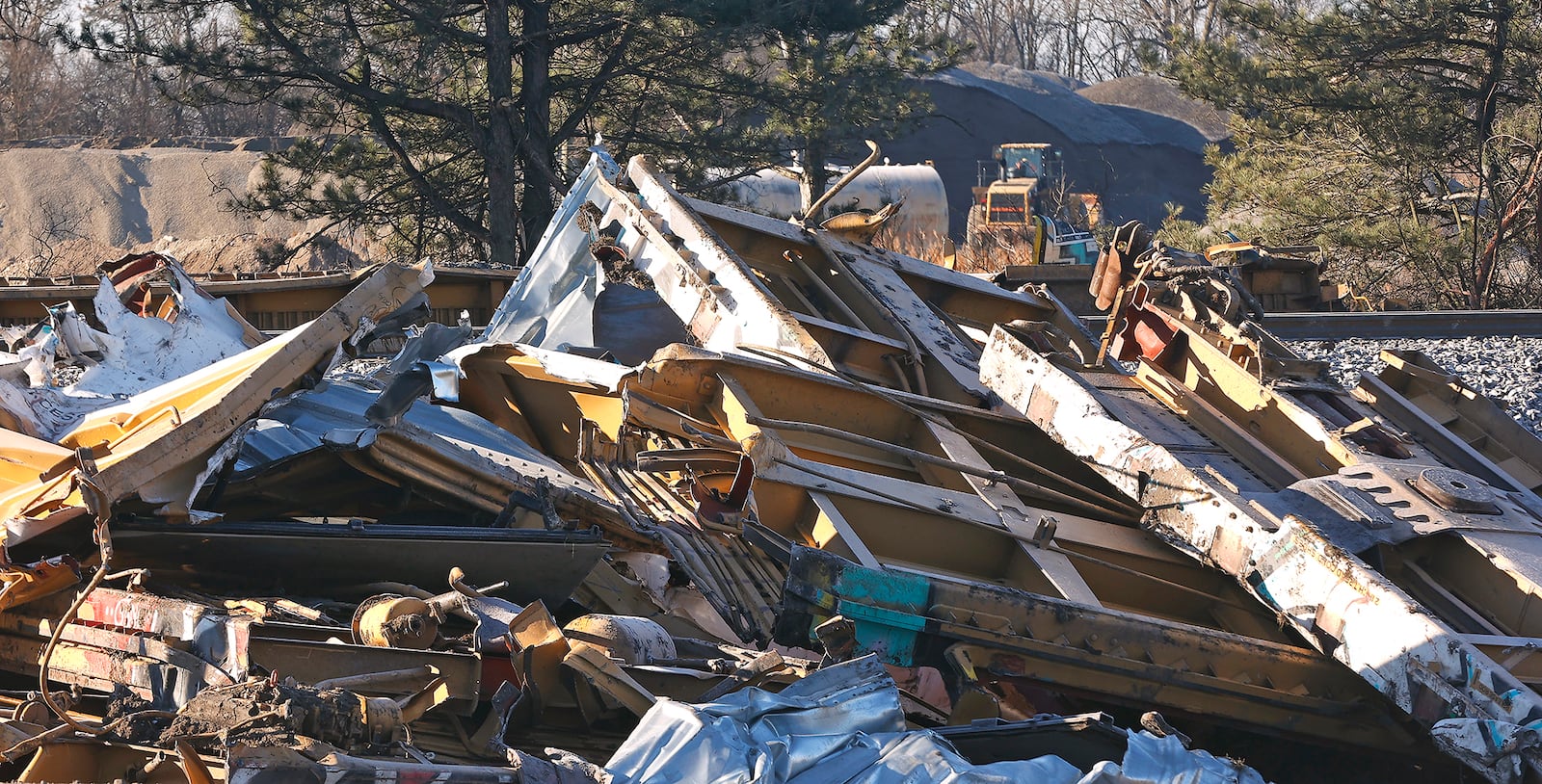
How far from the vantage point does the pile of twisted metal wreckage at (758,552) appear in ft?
10.4

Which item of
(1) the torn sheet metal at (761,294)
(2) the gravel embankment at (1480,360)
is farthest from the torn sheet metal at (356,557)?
(2) the gravel embankment at (1480,360)

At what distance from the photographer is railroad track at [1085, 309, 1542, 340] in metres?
10.4

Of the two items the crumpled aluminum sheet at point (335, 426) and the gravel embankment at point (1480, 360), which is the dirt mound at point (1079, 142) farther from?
the crumpled aluminum sheet at point (335, 426)

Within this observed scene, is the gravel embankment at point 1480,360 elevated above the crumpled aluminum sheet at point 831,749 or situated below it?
below

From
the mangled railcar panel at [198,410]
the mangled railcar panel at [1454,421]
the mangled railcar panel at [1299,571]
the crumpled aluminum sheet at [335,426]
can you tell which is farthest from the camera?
the mangled railcar panel at [1454,421]

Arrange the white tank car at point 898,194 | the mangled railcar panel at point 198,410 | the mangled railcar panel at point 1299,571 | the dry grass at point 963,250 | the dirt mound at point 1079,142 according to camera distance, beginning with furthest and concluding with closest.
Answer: the dirt mound at point 1079,142, the white tank car at point 898,194, the dry grass at point 963,250, the mangled railcar panel at point 198,410, the mangled railcar panel at point 1299,571

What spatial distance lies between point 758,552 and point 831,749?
1871mm

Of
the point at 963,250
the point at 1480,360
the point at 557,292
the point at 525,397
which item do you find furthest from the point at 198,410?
the point at 963,250

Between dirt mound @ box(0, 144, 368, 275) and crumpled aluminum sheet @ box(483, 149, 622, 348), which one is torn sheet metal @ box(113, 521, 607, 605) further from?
dirt mound @ box(0, 144, 368, 275)

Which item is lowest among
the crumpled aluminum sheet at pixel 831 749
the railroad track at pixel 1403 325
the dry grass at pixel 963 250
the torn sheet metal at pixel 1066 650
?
the dry grass at pixel 963 250

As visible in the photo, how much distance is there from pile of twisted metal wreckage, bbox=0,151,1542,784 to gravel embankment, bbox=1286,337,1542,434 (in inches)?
102

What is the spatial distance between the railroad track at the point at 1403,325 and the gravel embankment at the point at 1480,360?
27cm

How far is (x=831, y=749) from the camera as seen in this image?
10.1 ft

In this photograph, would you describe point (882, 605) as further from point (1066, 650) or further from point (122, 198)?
point (122, 198)
